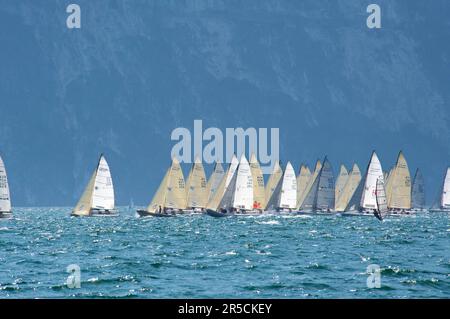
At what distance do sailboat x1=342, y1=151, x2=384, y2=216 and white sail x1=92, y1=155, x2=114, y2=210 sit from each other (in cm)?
2401

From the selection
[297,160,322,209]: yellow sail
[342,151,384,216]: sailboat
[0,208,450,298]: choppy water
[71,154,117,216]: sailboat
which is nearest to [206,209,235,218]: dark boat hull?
[71,154,117,216]: sailboat

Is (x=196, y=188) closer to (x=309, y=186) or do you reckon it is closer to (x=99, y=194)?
(x=99, y=194)

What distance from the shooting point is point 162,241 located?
62.2m

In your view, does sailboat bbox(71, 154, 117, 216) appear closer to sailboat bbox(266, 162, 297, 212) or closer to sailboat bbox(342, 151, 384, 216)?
sailboat bbox(266, 162, 297, 212)

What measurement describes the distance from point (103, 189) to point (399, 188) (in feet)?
99.3

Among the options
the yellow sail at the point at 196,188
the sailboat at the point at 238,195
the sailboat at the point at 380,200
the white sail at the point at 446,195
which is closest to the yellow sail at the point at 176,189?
the yellow sail at the point at 196,188

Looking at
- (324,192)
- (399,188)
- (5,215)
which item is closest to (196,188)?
(324,192)

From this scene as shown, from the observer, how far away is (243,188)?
104312mm

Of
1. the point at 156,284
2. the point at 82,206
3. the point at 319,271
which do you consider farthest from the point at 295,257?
the point at 82,206

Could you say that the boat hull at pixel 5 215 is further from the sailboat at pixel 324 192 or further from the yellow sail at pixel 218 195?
the sailboat at pixel 324 192

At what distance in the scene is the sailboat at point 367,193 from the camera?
10088cm

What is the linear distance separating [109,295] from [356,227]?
176ft

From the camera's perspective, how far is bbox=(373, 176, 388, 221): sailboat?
9869 cm
